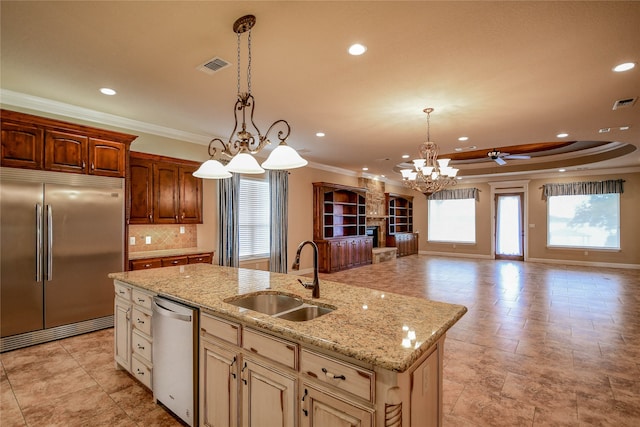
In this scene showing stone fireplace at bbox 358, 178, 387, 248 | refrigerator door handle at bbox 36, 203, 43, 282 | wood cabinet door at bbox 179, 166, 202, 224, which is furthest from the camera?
stone fireplace at bbox 358, 178, 387, 248

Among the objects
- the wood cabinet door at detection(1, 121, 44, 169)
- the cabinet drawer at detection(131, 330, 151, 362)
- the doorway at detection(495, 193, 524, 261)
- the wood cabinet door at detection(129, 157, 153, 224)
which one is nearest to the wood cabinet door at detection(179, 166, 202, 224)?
the wood cabinet door at detection(129, 157, 153, 224)

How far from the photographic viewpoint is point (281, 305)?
2346 millimetres

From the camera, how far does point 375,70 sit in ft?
9.98

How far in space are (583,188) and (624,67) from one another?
8035 millimetres

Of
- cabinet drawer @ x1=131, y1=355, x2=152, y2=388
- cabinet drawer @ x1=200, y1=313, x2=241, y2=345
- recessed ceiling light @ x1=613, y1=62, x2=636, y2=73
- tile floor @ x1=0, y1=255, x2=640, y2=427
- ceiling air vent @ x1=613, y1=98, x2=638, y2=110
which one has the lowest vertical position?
tile floor @ x1=0, y1=255, x2=640, y2=427

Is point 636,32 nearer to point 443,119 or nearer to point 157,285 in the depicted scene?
point 443,119

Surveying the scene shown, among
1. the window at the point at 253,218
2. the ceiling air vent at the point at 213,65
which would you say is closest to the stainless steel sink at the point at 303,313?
the ceiling air vent at the point at 213,65

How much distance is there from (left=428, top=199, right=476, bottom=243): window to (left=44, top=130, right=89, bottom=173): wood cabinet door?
11243mm

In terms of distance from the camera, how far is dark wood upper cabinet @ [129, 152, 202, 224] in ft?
14.8

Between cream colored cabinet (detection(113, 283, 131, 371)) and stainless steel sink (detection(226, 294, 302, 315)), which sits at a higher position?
stainless steel sink (detection(226, 294, 302, 315))

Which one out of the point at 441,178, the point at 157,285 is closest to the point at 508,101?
the point at 441,178

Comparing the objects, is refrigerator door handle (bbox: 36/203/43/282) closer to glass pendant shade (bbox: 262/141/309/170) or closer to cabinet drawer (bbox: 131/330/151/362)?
cabinet drawer (bbox: 131/330/151/362)

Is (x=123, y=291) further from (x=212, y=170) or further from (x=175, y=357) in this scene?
(x=212, y=170)

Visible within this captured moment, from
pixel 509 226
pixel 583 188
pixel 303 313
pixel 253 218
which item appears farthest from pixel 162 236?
pixel 583 188
